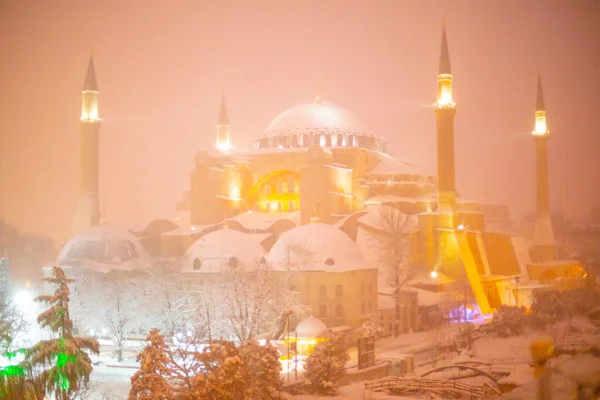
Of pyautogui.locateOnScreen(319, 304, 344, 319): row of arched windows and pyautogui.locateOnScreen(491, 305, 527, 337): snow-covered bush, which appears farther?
pyautogui.locateOnScreen(319, 304, 344, 319): row of arched windows

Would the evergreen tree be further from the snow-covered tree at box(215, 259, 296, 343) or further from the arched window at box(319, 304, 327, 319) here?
the arched window at box(319, 304, 327, 319)

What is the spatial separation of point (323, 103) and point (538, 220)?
15258 mm

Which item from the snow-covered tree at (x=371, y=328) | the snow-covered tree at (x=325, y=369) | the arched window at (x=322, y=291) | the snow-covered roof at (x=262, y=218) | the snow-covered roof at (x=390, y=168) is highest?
the snow-covered roof at (x=390, y=168)

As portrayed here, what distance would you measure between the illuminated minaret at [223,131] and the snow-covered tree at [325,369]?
32.7 meters

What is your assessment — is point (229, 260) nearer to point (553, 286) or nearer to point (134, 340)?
point (134, 340)

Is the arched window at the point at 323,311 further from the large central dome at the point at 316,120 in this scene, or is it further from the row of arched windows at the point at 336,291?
the large central dome at the point at 316,120

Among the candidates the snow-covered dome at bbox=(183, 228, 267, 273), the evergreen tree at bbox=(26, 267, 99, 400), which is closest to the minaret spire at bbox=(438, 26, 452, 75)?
the snow-covered dome at bbox=(183, 228, 267, 273)

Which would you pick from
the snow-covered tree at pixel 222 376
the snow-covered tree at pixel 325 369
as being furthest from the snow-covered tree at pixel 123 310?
the snow-covered tree at pixel 222 376

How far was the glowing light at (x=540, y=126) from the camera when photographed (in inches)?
2002

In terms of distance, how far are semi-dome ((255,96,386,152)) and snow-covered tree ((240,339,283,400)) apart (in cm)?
2888

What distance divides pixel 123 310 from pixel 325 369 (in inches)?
492

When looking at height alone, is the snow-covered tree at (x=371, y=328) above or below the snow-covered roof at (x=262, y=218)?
below

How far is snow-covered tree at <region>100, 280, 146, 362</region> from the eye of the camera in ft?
104

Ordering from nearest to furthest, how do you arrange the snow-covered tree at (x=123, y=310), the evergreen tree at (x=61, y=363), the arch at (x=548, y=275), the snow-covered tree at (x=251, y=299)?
the evergreen tree at (x=61, y=363), the snow-covered tree at (x=251, y=299), the snow-covered tree at (x=123, y=310), the arch at (x=548, y=275)
